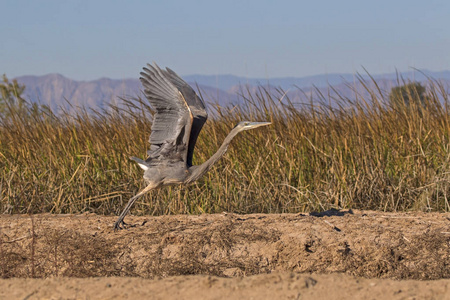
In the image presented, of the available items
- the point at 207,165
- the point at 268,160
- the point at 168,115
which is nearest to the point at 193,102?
the point at 168,115

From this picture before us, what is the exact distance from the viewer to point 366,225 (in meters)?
5.24

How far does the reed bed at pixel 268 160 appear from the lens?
6344 millimetres

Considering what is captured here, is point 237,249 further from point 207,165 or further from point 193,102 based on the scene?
point 193,102

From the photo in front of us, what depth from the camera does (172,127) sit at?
514 cm

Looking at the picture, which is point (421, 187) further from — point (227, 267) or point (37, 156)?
point (37, 156)

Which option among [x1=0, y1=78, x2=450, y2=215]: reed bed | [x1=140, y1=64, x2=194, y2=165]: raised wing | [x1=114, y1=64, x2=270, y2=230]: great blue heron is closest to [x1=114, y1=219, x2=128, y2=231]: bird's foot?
[x1=114, y1=64, x2=270, y2=230]: great blue heron

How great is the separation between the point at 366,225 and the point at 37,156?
13.3 ft

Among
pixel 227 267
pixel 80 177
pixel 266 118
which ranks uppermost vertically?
pixel 266 118

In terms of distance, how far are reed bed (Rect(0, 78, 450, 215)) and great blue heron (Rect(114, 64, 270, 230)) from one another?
1.07 meters

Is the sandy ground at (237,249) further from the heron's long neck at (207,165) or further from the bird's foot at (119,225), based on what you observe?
the heron's long neck at (207,165)

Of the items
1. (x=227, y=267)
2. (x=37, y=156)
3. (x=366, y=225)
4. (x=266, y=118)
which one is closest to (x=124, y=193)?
(x=37, y=156)

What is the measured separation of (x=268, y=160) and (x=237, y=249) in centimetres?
189

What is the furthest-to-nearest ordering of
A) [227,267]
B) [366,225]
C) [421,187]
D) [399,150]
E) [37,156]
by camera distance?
[37,156] → [399,150] → [421,187] → [366,225] → [227,267]

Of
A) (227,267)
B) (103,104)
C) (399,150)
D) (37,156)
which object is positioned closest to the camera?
(227,267)
